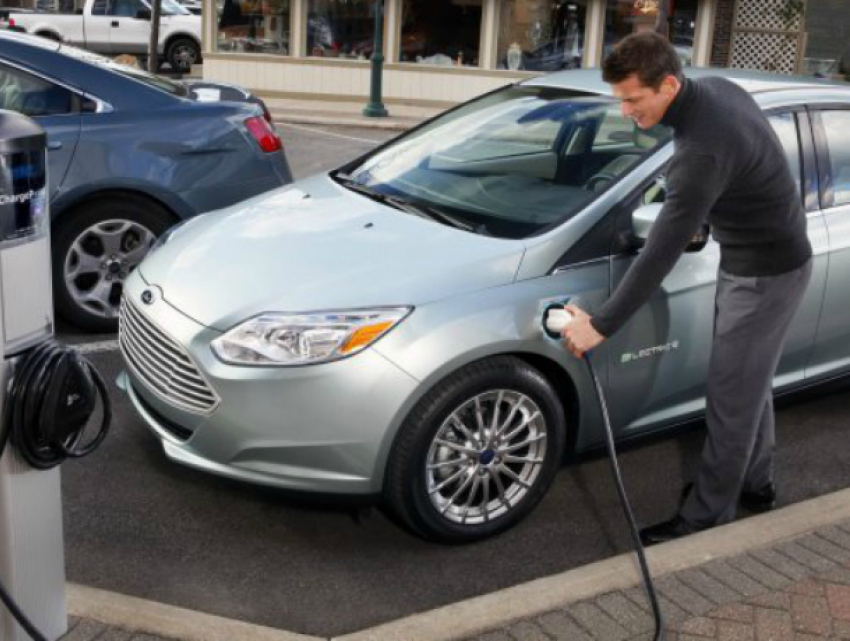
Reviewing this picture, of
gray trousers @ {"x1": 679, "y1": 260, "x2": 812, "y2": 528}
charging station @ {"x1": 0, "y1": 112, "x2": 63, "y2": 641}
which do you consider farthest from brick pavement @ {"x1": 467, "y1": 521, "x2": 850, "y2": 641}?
charging station @ {"x1": 0, "y1": 112, "x2": 63, "y2": 641}

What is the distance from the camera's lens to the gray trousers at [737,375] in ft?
12.1

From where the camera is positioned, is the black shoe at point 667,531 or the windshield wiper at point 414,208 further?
the windshield wiper at point 414,208

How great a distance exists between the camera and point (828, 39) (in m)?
22.0

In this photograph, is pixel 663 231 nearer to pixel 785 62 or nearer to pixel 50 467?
pixel 50 467

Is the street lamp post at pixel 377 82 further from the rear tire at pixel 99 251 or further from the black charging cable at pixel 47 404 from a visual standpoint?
the black charging cable at pixel 47 404

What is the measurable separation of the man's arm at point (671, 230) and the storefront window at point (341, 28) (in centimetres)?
1645

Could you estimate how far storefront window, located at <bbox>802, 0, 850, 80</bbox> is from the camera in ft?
70.7

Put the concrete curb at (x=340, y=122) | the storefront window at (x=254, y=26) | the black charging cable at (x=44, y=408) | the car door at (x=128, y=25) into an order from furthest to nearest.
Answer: the car door at (x=128, y=25)
the storefront window at (x=254, y=26)
the concrete curb at (x=340, y=122)
the black charging cable at (x=44, y=408)

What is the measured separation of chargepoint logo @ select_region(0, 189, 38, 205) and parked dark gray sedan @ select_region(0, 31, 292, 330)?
3.21 metres

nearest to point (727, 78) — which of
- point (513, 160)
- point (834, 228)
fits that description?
point (834, 228)

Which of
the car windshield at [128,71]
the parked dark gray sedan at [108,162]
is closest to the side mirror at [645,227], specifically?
the parked dark gray sedan at [108,162]

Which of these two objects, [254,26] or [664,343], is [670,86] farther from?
[254,26]

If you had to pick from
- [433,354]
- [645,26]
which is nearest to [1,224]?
[433,354]

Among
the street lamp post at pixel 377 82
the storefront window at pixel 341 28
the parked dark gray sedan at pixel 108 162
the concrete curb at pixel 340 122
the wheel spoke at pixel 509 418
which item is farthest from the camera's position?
the storefront window at pixel 341 28
